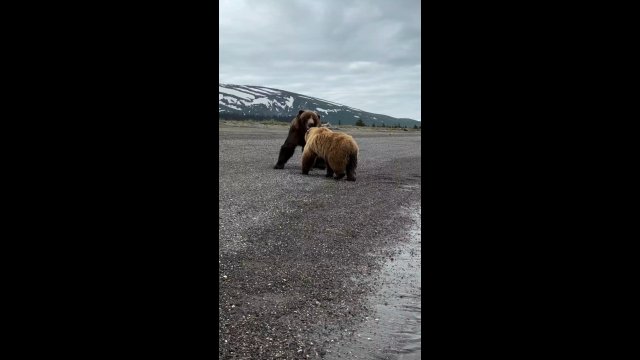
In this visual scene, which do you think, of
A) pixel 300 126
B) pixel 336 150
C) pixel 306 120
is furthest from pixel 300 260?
pixel 300 126

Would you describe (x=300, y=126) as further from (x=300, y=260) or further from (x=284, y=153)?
(x=300, y=260)

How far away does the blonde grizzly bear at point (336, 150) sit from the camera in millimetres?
10422

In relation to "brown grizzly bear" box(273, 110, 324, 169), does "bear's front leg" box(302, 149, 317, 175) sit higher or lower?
lower

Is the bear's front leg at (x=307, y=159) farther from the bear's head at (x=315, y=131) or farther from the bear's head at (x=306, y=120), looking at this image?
the bear's head at (x=306, y=120)

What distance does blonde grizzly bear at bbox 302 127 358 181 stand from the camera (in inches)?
410

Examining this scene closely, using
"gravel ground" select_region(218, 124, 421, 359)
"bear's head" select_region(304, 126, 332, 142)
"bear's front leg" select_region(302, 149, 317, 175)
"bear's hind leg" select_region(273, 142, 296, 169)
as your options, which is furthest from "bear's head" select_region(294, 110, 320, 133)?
"gravel ground" select_region(218, 124, 421, 359)

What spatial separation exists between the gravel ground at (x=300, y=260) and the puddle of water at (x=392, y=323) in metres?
0.07

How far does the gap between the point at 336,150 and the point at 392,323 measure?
296 inches

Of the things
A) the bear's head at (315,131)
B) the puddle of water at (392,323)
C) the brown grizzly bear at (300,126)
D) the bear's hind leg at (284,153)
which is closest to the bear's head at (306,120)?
the brown grizzly bear at (300,126)

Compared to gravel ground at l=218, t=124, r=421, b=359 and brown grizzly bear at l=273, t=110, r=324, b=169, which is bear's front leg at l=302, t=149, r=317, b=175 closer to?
brown grizzly bear at l=273, t=110, r=324, b=169

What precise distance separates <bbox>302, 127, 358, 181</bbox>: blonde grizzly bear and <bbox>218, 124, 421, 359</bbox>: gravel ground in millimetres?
821
